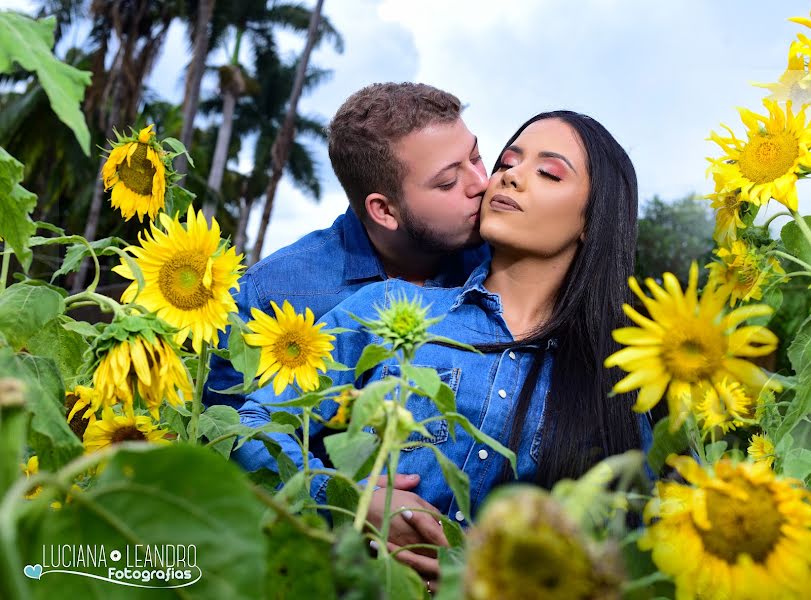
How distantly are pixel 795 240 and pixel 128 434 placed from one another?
76 cm

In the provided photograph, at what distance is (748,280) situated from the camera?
1018 mm

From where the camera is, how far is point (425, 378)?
50cm

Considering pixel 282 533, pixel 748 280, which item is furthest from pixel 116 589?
pixel 748 280

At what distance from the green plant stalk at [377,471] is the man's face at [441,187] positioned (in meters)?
1.18

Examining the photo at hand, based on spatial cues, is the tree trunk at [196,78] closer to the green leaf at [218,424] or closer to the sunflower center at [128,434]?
the sunflower center at [128,434]

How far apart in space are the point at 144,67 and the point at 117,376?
15.5 meters

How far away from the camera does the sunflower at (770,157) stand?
843 millimetres

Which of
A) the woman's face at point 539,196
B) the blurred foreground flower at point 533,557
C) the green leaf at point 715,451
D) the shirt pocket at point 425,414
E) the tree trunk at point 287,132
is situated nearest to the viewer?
the blurred foreground flower at point 533,557

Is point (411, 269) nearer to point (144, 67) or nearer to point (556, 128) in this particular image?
point (556, 128)

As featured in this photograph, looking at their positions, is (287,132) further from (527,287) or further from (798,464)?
(798,464)

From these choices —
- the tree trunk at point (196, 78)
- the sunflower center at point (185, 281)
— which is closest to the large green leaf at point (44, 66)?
the sunflower center at point (185, 281)

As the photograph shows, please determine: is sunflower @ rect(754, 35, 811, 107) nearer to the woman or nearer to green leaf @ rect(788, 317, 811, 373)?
green leaf @ rect(788, 317, 811, 373)

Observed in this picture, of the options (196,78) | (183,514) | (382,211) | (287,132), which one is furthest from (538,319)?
(287,132)

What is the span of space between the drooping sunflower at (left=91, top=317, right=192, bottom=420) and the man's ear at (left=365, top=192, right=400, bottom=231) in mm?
1229
